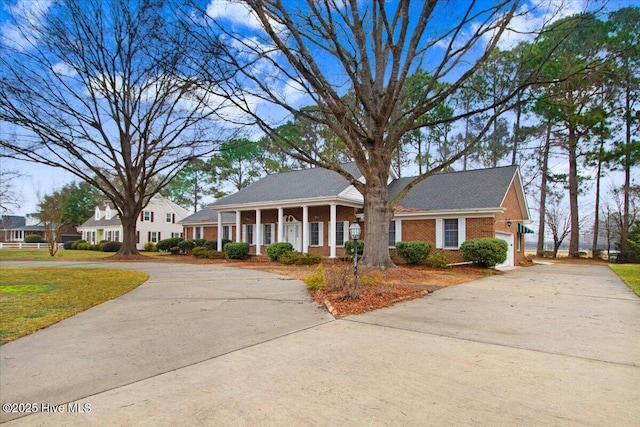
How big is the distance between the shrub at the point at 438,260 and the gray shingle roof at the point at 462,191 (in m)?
2.52

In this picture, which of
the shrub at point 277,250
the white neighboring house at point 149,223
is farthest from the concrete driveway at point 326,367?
the white neighboring house at point 149,223

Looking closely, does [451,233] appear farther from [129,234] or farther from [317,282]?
[129,234]

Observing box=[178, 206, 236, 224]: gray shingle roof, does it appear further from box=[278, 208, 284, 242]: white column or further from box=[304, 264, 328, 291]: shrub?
box=[304, 264, 328, 291]: shrub

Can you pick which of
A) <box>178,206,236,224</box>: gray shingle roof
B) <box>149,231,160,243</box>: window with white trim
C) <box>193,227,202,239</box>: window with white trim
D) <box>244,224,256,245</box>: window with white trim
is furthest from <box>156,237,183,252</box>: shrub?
<box>244,224,256,245</box>: window with white trim

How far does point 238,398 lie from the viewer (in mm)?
3072

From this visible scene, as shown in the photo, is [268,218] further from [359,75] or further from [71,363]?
[71,363]

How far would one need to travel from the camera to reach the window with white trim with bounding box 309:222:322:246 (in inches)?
825

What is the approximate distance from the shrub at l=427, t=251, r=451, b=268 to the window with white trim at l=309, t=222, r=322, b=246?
707 centimetres

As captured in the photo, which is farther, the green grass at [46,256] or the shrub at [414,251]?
the green grass at [46,256]

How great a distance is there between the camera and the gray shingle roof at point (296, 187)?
19.9 meters

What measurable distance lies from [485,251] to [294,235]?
36.4ft

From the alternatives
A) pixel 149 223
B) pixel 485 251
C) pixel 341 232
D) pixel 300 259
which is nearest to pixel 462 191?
pixel 485 251

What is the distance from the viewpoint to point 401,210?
59.9 feet

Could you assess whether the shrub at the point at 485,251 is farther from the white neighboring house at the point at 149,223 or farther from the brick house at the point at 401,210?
the white neighboring house at the point at 149,223
